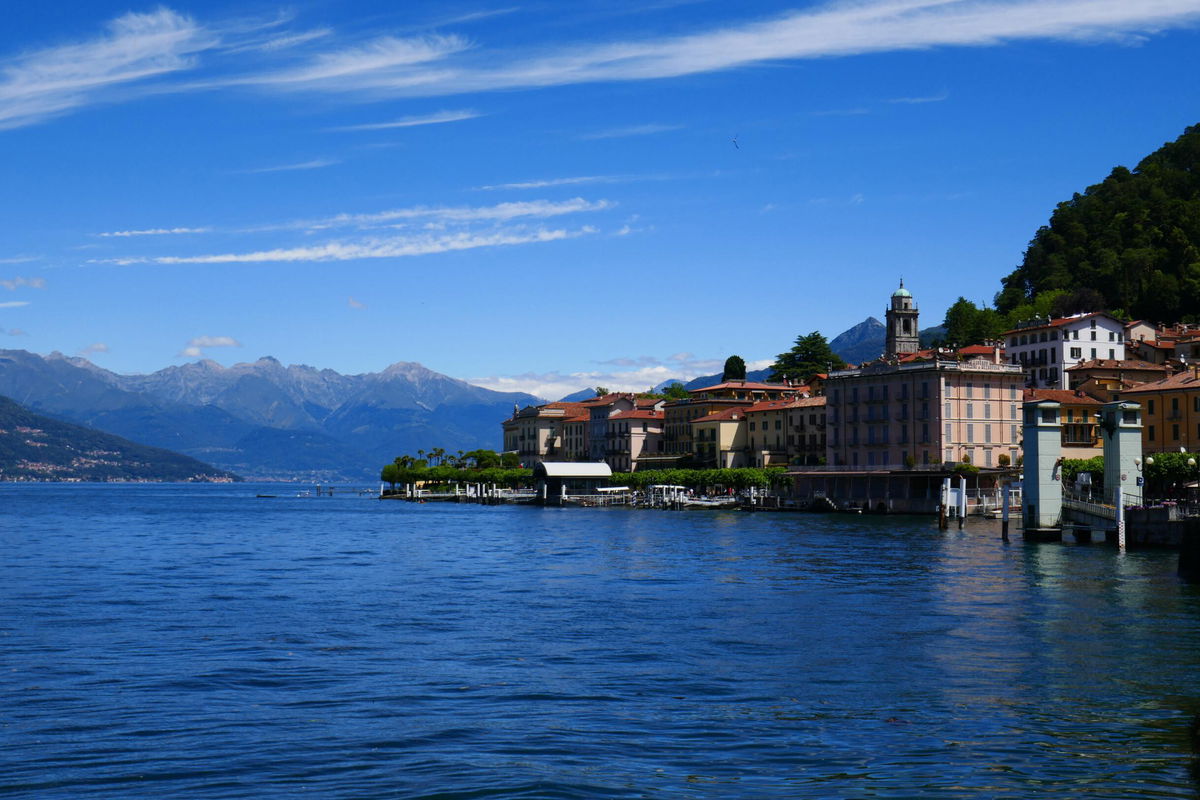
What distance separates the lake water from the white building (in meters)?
83.9

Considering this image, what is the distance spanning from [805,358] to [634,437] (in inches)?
1050

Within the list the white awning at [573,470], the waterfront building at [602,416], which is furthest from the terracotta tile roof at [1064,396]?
the waterfront building at [602,416]

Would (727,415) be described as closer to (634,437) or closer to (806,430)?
(806,430)

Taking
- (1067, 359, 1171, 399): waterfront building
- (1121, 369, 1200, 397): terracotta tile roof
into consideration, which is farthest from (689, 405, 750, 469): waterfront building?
(1121, 369, 1200, 397): terracotta tile roof

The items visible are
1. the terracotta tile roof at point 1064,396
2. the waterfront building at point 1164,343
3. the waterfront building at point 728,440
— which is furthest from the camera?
the waterfront building at point 728,440

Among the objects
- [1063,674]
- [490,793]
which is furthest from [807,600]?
[490,793]

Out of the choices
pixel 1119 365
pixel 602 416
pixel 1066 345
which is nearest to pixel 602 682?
pixel 1119 365

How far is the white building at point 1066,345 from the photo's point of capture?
13450cm

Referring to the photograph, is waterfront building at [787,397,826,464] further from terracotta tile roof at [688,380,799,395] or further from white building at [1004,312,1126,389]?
white building at [1004,312,1126,389]

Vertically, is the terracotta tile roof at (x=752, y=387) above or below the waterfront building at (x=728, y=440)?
above

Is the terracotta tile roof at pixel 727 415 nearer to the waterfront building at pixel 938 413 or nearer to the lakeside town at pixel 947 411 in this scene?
the lakeside town at pixel 947 411

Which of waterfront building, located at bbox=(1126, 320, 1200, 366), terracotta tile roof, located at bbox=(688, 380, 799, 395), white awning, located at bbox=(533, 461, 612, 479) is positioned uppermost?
waterfront building, located at bbox=(1126, 320, 1200, 366)

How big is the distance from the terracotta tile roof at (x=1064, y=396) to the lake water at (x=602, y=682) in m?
66.8

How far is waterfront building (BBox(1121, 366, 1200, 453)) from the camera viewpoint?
9919 cm
